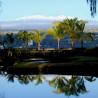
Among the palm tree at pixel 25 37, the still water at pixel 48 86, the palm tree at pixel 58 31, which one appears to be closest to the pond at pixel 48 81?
the still water at pixel 48 86

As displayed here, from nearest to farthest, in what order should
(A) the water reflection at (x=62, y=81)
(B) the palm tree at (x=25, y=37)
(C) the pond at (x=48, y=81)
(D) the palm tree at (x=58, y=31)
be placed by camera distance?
1. (C) the pond at (x=48, y=81)
2. (A) the water reflection at (x=62, y=81)
3. (D) the palm tree at (x=58, y=31)
4. (B) the palm tree at (x=25, y=37)

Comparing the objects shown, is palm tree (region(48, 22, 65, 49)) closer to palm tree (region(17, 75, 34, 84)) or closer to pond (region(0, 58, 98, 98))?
pond (region(0, 58, 98, 98))

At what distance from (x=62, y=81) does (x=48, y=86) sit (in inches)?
81.9

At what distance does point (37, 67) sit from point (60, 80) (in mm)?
6623

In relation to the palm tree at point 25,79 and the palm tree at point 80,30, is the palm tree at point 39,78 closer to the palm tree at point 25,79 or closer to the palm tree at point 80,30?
the palm tree at point 25,79

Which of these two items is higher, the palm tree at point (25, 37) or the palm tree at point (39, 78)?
the palm tree at point (39, 78)

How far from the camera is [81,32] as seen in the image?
264ft

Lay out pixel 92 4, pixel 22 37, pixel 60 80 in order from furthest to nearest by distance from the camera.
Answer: pixel 22 37
pixel 60 80
pixel 92 4

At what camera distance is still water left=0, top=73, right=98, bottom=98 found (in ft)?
69.6

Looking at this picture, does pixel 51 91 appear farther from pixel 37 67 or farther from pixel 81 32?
pixel 81 32

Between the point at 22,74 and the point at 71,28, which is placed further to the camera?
the point at 71,28

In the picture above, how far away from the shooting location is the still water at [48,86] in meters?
21.2

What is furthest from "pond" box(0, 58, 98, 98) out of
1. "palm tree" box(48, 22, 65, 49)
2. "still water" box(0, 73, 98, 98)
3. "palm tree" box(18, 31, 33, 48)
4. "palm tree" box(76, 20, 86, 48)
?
"palm tree" box(18, 31, 33, 48)

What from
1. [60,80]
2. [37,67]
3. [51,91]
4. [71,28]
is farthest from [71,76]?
[71,28]
